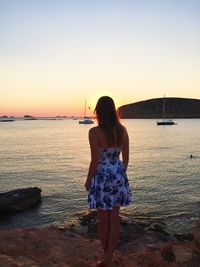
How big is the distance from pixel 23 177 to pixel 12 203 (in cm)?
1208

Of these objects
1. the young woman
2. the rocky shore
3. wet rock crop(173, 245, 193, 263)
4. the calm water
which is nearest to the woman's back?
the young woman

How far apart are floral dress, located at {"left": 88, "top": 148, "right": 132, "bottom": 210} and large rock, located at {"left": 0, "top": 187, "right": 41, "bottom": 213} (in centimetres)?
1309

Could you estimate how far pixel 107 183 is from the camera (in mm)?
6234

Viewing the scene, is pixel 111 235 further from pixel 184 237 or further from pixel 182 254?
pixel 184 237

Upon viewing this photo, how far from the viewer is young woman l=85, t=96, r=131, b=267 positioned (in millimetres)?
6035

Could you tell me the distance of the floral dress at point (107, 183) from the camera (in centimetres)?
622

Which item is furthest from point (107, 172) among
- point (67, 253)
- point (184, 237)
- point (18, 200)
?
point (18, 200)

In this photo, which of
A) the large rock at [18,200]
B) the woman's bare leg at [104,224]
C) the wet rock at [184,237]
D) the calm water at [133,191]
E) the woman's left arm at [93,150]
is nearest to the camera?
the woman's left arm at [93,150]

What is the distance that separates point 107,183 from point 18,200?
45.5 ft

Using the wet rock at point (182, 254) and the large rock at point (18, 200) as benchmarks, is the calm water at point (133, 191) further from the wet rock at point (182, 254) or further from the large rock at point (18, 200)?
the wet rock at point (182, 254)

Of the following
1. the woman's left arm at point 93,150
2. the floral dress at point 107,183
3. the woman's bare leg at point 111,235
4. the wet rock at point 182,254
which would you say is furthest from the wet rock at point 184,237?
the woman's left arm at point 93,150

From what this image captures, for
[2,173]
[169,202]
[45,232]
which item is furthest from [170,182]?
[45,232]

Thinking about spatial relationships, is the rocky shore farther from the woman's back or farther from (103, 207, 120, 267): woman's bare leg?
the woman's back

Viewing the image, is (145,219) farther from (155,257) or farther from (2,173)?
(2,173)
